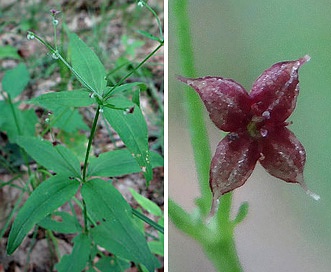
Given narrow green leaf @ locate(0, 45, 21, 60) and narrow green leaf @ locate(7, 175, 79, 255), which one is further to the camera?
narrow green leaf @ locate(0, 45, 21, 60)

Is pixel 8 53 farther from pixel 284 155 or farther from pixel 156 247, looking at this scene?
pixel 284 155

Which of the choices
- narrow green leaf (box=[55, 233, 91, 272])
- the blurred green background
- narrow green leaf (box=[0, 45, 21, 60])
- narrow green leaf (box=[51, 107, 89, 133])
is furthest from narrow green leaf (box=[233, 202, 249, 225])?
narrow green leaf (box=[0, 45, 21, 60])

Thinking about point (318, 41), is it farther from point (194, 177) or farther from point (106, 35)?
point (106, 35)

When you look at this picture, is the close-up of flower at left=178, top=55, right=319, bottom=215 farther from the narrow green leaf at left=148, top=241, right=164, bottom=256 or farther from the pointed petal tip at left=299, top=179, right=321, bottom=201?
the narrow green leaf at left=148, top=241, right=164, bottom=256

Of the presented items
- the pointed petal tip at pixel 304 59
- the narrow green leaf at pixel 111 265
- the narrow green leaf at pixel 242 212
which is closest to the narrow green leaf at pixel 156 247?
the narrow green leaf at pixel 111 265

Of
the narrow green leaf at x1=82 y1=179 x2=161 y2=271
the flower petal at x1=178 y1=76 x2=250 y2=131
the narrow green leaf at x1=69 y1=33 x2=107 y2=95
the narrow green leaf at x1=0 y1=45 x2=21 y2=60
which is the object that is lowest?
the narrow green leaf at x1=0 y1=45 x2=21 y2=60

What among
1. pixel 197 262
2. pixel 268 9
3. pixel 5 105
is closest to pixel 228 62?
pixel 268 9

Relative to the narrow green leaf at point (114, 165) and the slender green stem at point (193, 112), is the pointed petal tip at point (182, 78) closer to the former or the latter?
the slender green stem at point (193, 112)

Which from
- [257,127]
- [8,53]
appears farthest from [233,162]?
[8,53]
